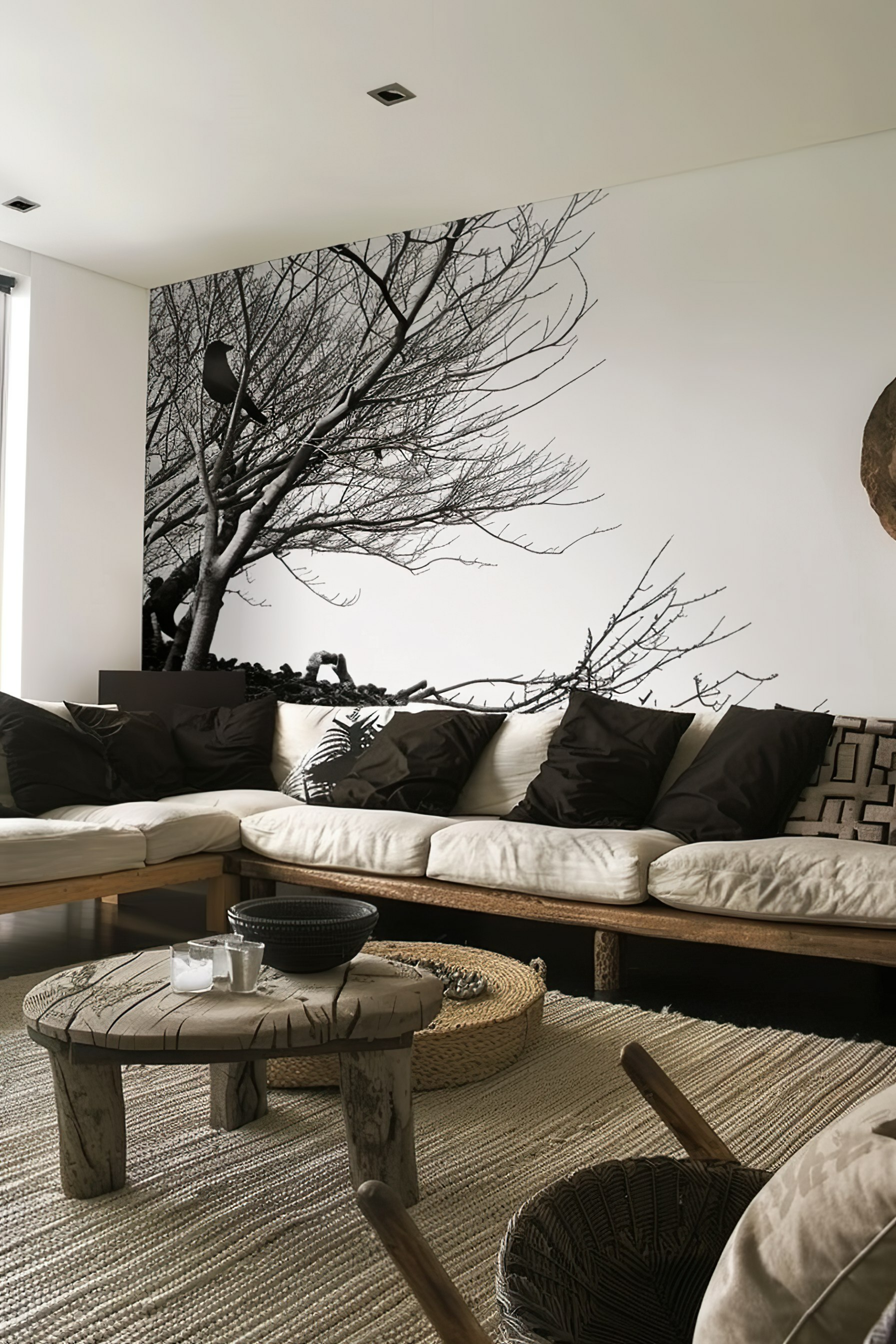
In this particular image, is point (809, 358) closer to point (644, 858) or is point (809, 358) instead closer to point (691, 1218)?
point (644, 858)

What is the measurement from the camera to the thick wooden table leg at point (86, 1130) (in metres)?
2.02

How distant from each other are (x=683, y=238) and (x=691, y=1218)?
4.25m

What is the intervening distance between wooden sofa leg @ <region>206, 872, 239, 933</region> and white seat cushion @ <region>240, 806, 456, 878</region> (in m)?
0.13

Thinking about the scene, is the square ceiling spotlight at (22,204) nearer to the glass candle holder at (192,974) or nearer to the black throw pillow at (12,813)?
the black throw pillow at (12,813)

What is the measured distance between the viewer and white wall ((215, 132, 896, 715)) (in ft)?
14.3

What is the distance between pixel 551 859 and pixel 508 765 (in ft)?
2.99

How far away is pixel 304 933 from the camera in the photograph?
2.17 meters

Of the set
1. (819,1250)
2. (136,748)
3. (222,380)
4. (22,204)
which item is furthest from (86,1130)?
(222,380)

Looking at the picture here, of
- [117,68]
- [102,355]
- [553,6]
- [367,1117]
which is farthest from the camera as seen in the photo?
[102,355]

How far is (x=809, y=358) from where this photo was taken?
4.48 metres

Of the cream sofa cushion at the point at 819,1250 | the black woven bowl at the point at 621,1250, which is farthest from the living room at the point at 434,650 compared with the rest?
the cream sofa cushion at the point at 819,1250

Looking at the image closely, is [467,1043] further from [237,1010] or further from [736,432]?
[736,432]

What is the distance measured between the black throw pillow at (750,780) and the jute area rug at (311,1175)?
81 cm

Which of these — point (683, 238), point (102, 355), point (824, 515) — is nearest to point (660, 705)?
point (824, 515)
